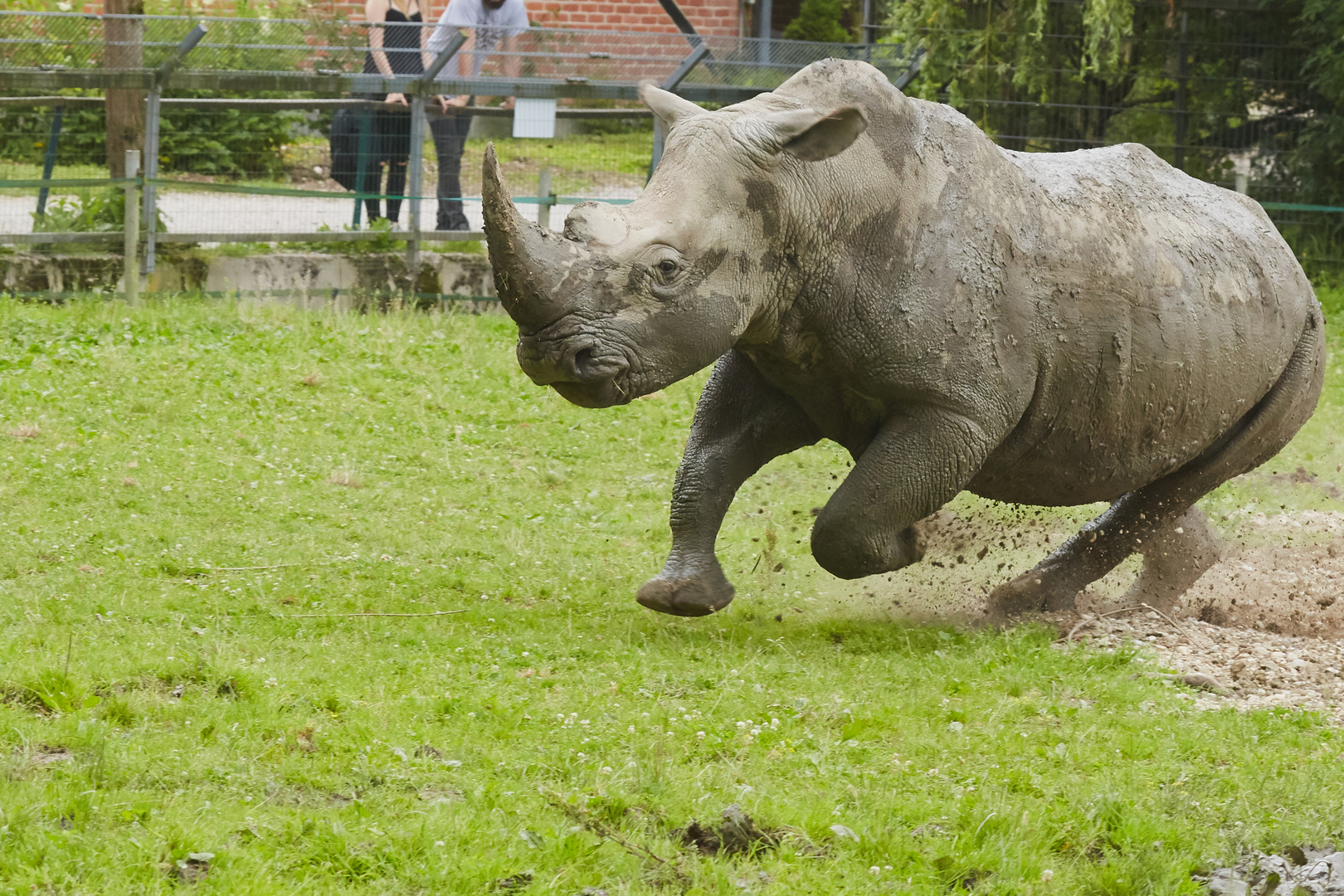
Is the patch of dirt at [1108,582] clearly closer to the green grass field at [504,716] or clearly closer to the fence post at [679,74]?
the green grass field at [504,716]

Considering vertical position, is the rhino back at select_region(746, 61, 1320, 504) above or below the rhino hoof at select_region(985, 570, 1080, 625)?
above

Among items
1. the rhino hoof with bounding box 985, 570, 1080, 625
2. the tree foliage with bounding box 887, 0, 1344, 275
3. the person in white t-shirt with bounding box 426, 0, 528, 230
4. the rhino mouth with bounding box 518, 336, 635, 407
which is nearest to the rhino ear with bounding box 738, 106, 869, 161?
the rhino mouth with bounding box 518, 336, 635, 407

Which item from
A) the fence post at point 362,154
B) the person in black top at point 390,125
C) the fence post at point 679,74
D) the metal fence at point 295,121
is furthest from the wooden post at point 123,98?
the fence post at point 679,74

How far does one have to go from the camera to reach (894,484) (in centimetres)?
634

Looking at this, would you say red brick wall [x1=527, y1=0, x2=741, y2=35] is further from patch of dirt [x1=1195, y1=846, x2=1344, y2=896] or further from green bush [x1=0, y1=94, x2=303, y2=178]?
patch of dirt [x1=1195, y1=846, x2=1344, y2=896]

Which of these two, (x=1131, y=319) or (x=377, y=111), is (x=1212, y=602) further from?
(x=377, y=111)

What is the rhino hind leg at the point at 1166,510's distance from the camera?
7445mm

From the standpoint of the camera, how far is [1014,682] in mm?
6055

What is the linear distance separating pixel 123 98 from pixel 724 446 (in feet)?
29.3

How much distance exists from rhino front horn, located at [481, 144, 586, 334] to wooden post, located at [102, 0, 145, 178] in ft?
29.5

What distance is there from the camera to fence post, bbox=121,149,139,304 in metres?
13.1

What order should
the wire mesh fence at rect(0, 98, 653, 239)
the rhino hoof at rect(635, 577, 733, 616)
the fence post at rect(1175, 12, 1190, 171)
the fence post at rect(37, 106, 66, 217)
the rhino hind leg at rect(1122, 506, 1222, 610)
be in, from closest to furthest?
the rhino hoof at rect(635, 577, 733, 616), the rhino hind leg at rect(1122, 506, 1222, 610), the wire mesh fence at rect(0, 98, 653, 239), the fence post at rect(37, 106, 66, 217), the fence post at rect(1175, 12, 1190, 171)

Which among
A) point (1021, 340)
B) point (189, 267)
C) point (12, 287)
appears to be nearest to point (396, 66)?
point (189, 267)

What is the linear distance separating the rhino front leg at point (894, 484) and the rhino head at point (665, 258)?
81 centimetres
